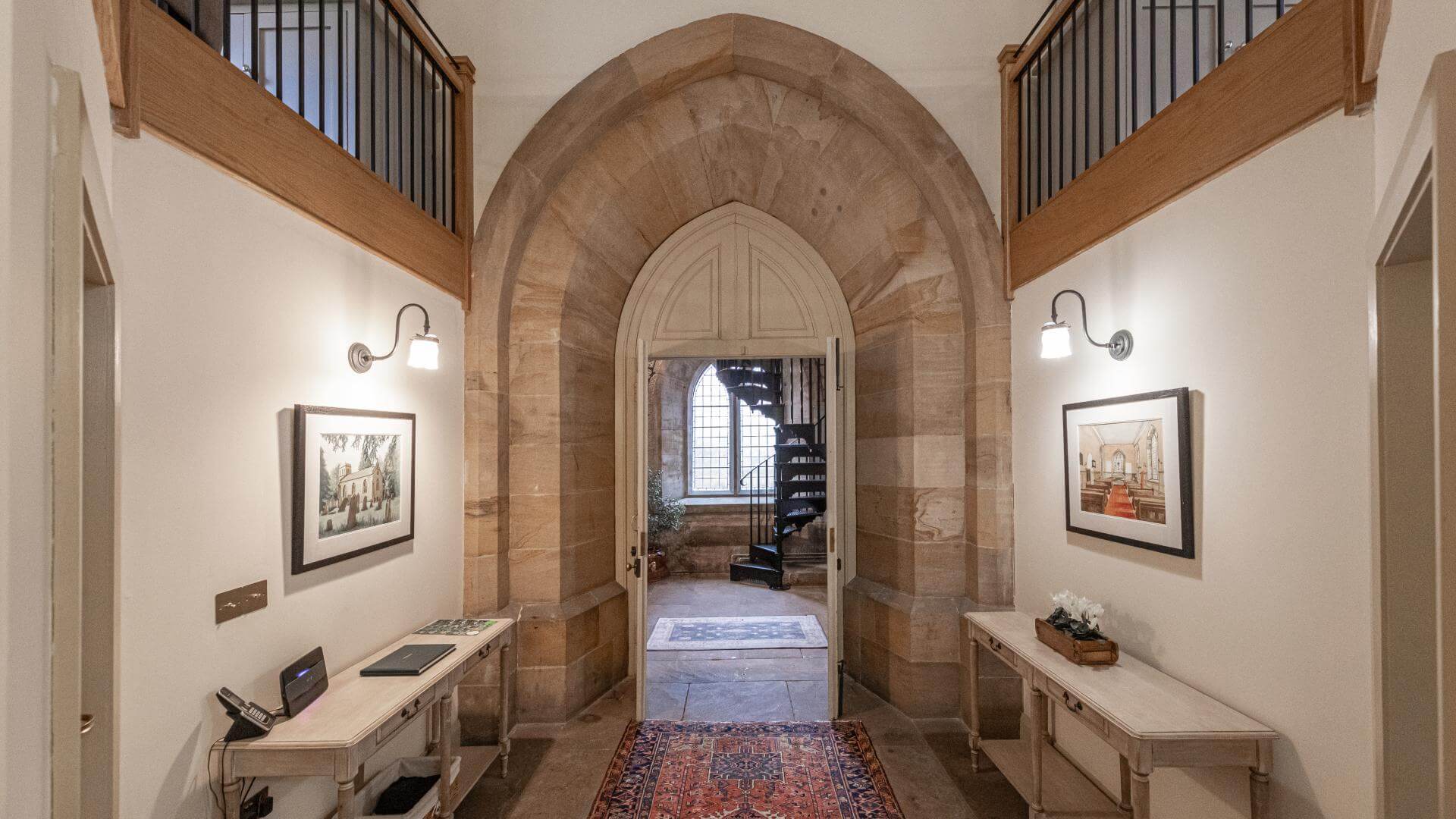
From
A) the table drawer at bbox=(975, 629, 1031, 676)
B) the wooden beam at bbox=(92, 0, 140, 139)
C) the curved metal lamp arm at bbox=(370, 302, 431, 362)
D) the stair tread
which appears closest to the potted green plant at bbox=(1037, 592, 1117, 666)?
the table drawer at bbox=(975, 629, 1031, 676)

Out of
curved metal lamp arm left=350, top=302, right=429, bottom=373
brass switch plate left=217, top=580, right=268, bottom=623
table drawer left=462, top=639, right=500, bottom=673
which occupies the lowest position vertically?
table drawer left=462, top=639, right=500, bottom=673

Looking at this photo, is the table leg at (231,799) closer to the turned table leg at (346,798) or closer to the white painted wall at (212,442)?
the white painted wall at (212,442)

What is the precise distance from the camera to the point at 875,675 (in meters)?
3.91

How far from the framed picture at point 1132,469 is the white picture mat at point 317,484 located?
2.95m

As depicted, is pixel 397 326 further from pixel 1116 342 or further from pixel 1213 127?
pixel 1213 127

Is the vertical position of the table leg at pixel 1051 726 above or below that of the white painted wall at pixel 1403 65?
below

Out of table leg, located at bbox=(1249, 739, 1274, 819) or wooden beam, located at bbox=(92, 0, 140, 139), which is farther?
table leg, located at bbox=(1249, 739, 1274, 819)

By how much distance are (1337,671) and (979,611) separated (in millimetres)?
1694

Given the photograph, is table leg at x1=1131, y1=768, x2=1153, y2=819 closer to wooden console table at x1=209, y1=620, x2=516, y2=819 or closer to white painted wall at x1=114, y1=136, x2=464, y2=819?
wooden console table at x1=209, y1=620, x2=516, y2=819

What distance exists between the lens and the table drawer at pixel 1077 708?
2.08 metres

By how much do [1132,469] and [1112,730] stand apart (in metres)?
0.94

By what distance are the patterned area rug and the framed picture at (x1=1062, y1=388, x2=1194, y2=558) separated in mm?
1534

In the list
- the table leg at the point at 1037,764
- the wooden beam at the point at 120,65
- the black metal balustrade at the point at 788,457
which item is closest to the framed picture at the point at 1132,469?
the table leg at the point at 1037,764

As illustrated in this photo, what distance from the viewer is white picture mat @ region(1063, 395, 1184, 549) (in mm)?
2211
